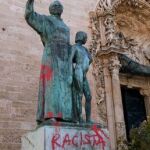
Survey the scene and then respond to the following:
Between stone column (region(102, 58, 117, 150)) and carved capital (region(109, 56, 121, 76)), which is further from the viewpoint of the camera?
carved capital (region(109, 56, 121, 76))

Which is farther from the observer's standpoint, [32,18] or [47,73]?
[32,18]

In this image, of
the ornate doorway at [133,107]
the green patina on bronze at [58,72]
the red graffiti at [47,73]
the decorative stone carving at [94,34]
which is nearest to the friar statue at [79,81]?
the green patina on bronze at [58,72]

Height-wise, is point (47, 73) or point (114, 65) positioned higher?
point (114, 65)

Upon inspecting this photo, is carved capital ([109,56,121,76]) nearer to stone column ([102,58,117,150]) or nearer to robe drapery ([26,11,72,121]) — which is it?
stone column ([102,58,117,150])

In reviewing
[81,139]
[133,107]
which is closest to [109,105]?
[133,107]

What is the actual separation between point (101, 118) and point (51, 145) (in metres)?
4.74

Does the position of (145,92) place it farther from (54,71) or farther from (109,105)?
(54,71)

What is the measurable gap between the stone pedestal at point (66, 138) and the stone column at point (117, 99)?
3.90 m

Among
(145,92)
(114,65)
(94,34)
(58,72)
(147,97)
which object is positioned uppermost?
(94,34)

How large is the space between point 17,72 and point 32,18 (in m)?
3.04

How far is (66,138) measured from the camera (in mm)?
4750

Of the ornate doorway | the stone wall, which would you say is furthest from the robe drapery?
the ornate doorway

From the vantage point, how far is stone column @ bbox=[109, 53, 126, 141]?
910cm

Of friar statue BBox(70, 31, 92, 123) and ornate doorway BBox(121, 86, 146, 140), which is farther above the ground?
ornate doorway BBox(121, 86, 146, 140)
